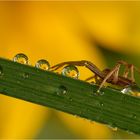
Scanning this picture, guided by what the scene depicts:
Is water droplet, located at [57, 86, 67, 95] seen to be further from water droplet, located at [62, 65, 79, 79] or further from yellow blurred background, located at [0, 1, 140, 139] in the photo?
yellow blurred background, located at [0, 1, 140, 139]

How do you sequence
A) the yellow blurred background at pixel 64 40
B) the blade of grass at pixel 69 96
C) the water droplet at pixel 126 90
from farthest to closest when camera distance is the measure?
the yellow blurred background at pixel 64 40 < the water droplet at pixel 126 90 < the blade of grass at pixel 69 96

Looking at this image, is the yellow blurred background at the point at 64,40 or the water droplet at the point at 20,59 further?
the yellow blurred background at the point at 64,40

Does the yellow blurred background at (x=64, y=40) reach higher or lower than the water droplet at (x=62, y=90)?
higher

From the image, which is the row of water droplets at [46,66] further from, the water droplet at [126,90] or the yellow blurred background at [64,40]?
the yellow blurred background at [64,40]

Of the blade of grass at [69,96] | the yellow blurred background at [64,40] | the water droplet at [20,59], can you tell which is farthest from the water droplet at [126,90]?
the yellow blurred background at [64,40]

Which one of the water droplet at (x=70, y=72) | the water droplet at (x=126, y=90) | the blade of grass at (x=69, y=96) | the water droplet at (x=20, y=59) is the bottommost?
the blade of grass at (x=69, y=96)

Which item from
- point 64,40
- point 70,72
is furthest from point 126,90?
point 64,40

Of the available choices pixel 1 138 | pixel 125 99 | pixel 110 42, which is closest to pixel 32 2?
pixel 110 42
